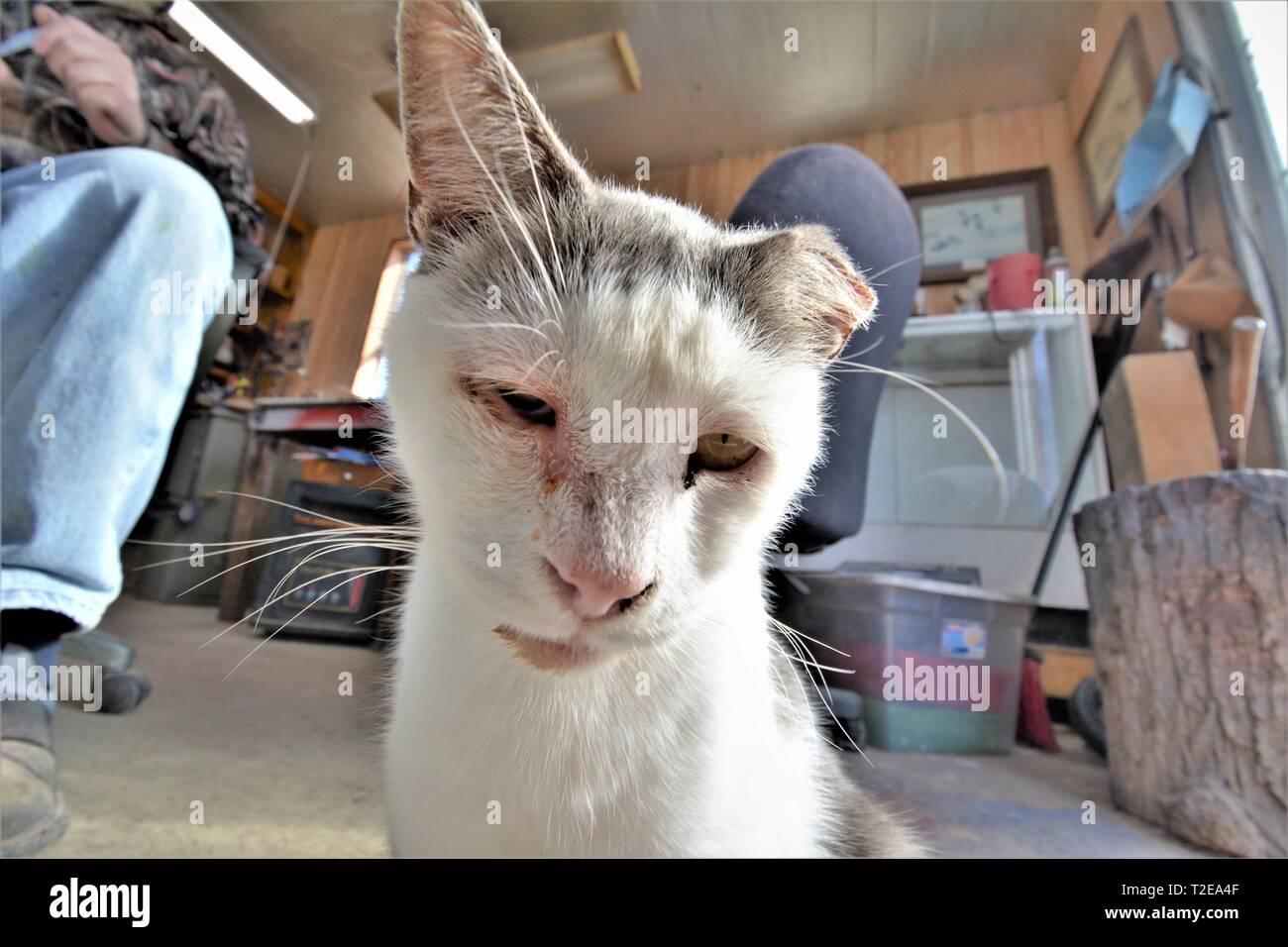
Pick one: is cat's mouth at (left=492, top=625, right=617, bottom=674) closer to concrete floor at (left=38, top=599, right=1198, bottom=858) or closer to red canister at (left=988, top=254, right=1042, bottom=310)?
concrete floor at (left=38, top=599, right=1198, bottom=858)

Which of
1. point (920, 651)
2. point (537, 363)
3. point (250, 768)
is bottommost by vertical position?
point (250, 768)

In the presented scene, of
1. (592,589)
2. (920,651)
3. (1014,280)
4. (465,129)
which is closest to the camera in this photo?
(592,589)

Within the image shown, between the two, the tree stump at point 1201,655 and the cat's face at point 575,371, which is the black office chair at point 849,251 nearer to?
the cat's face at point 575,371

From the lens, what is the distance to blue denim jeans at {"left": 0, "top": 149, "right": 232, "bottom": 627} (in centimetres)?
85

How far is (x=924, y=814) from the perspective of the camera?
115cm

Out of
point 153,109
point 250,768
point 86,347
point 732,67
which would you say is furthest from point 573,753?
point 732,67

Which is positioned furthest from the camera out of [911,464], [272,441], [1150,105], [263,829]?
[911,464]

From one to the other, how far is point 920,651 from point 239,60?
5.65 ft

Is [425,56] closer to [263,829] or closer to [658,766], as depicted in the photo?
[658,766]

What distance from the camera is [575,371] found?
1.57 ft

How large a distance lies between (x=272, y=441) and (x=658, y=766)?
83 cm

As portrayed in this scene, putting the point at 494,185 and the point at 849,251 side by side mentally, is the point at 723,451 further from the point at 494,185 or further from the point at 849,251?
the point at 849,251

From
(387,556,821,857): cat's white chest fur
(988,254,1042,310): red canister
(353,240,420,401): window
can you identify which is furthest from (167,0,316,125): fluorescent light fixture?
(988,254,1042,310): red canister

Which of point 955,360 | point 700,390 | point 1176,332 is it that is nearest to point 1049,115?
point 955,360
